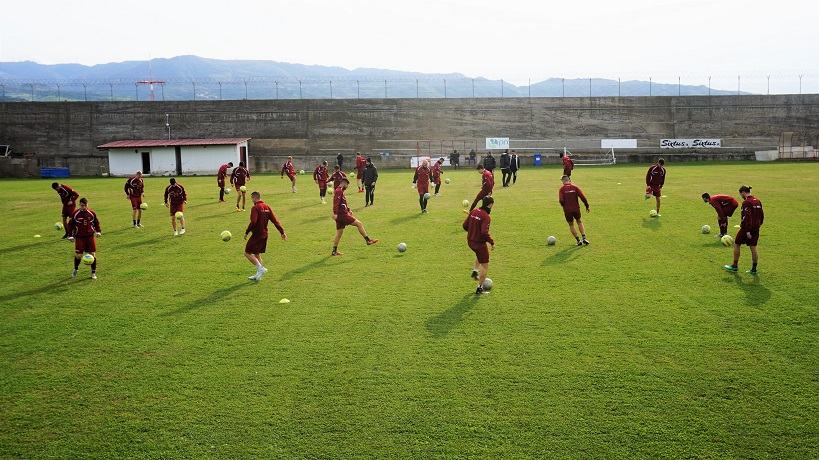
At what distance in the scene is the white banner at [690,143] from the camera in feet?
209

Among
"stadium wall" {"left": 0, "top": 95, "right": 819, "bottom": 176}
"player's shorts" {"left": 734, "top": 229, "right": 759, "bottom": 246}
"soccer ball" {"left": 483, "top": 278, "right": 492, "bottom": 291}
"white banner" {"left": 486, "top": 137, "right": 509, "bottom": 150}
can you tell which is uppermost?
"stadium wall" {"left": 0, "top": 95, "right": 819, "bottom": 176}

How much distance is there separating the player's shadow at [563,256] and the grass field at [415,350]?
0.41ft

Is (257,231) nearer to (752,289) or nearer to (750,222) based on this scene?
(752,289)

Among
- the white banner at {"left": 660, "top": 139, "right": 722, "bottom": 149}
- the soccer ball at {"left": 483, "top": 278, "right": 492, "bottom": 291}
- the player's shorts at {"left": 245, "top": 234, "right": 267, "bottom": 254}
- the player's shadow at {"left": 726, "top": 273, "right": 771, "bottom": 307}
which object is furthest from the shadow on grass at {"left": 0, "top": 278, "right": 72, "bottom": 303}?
the white banner at {"left": 660, "top": 139, "right": 722, "bottom": 149}

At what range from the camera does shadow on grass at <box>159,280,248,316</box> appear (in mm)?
13352

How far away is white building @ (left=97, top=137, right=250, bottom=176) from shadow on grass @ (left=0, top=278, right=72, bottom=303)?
41.7 metres

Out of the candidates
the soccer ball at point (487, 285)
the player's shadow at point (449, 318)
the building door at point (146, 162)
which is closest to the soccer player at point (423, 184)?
the soccer ball at point (487, 285)

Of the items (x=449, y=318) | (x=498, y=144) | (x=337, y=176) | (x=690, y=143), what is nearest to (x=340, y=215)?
(x=337, y=176)

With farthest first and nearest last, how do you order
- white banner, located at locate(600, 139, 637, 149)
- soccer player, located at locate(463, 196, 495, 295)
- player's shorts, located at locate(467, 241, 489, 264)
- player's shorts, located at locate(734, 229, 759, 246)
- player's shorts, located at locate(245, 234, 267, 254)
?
white banner, located at locate(600, 139, 637, 149) < player's shorts, located at locate(245, 234, 267, 254) < player's shorts, located at locate(734, 229, 759, 246) < player's shorts, located at locate(467, 241, 489, 264) < soccer player, located at locate(463, 196, 495, 295)

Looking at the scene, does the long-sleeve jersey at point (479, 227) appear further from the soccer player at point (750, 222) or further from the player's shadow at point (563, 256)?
the soccer player at point (750, 222)

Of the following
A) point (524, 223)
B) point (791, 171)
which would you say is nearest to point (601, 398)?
point (524, 223)

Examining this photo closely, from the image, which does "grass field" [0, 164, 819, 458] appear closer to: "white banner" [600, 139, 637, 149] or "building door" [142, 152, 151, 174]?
"building door" [142, 152, 151, 174]

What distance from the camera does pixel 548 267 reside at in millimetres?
16609

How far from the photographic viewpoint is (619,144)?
6400 centimetres
